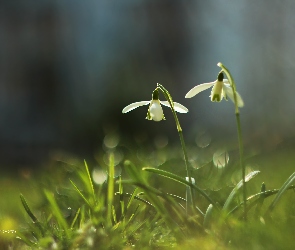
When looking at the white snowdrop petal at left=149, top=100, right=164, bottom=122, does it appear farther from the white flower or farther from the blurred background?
the blurred background

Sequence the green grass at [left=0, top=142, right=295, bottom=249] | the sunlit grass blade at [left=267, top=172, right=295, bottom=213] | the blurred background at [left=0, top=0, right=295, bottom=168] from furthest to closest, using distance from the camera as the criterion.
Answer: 1. the blurred background at [left=0, top=0, right=295, bottom=168]
2. the sunlit grass blade at [left=267, top=172, right=295, bottom=213]
3. the green grass at [left=0, top=142, right=295, bottom=249]

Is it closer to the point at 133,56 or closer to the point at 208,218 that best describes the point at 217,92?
the point at 208,218

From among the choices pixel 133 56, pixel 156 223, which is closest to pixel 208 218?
pixel 156 223

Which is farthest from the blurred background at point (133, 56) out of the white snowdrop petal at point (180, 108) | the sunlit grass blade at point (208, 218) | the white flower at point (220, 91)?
the sunlit grass blade at point (208, 218)

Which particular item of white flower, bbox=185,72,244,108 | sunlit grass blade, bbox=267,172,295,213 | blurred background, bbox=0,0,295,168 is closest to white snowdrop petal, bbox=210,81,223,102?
white flower, bbox=185,72,244,108

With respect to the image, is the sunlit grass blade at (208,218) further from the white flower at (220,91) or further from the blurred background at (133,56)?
the blurred background at (133,56)

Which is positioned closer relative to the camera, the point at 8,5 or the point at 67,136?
the point at 67,136

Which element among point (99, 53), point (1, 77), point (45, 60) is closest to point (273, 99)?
point (99, 53)

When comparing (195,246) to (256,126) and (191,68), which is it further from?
(191,68)
